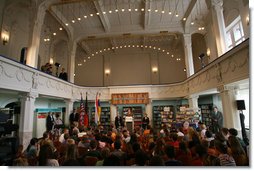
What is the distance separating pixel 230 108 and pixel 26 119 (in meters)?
6.68

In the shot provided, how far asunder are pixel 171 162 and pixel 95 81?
38.7ft

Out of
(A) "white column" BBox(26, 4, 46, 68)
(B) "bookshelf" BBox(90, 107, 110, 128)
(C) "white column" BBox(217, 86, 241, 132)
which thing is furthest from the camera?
(B) "bookshelf" BBox(90, 107, 110, 128)

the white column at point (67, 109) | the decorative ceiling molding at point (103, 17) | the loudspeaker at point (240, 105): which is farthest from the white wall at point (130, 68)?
the loudspeaker at point (240, 105)

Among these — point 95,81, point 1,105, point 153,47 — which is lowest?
point 1,105

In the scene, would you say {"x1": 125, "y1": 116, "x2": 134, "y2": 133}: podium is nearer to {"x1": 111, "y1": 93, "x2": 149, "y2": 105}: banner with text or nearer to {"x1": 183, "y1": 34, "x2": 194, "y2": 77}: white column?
{"x1": 111, "y1": 93, "x2": 149, "y2": 105}: banner with text

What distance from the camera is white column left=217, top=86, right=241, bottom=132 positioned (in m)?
4.96

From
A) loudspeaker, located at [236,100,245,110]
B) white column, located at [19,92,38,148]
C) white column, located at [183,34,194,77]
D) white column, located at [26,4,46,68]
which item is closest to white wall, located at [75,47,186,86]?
white column, located at [183,34,194,77]

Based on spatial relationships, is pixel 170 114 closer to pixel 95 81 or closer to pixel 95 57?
pixel 95 81

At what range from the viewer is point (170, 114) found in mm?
10938

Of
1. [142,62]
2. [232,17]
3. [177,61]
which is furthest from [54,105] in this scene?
[232,17]

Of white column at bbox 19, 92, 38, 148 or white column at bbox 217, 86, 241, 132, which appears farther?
white column at bbox 19, 92, 38, 148

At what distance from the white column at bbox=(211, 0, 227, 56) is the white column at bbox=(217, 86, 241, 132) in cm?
145

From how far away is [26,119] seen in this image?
214 inches

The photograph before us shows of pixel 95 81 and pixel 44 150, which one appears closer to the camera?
pixel 44 150
